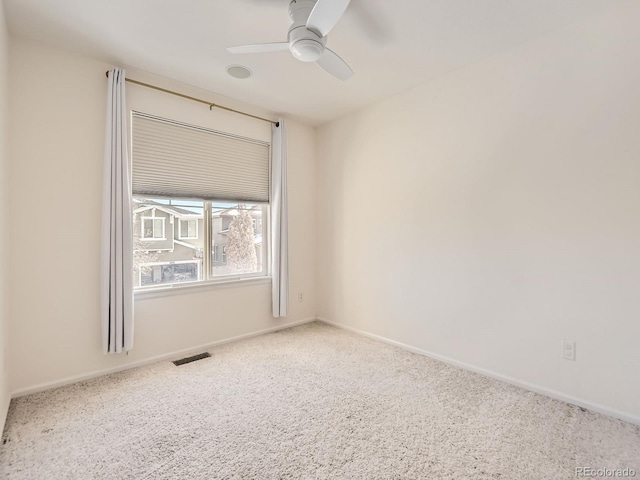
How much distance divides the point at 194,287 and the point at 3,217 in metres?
1.47

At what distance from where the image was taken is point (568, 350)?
2.13 m

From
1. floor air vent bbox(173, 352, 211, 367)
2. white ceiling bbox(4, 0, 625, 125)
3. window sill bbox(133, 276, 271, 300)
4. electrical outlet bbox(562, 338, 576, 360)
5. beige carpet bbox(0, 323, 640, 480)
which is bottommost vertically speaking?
beige carpet bbox(0, 323, 640, 480)

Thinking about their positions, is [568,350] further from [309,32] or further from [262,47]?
[262,47]

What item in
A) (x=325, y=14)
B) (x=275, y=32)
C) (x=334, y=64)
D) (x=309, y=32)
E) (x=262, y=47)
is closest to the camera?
(x=325, y=14)

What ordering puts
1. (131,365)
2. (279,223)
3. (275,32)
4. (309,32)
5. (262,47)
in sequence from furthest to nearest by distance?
(279,223) → (131,365) → (275,32) → (262,47) → (309,32)

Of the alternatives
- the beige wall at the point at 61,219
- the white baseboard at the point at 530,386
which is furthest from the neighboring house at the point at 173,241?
the white baseboard at the point at 530,386

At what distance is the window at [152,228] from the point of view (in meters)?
2.85

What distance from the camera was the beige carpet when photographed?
60.7 inches

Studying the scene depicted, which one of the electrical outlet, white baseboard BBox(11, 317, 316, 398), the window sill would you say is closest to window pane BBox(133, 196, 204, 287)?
Result: the window sill

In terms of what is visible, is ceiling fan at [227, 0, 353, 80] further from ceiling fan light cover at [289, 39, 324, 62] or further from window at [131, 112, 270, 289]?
window at [131, 112, 270, 289]

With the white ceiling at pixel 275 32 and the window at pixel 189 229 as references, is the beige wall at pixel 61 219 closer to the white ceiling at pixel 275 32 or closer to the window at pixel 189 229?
the white ceiling at pixel 275 32

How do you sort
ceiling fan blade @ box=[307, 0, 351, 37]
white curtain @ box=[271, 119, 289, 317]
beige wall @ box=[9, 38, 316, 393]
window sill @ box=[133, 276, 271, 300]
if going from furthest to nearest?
1. white curtain @ box=[271, 119, 289, 317]
2. window sill @ box=[133, 276, 271, 300]
3. beige wall @ box=[9, 38, 316, 393]
4. ceiling fan blade @ box=[307, 0, 351, 37]

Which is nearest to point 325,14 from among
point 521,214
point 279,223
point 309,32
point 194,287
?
point 309,32

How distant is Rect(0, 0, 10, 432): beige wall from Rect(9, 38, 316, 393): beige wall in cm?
13
